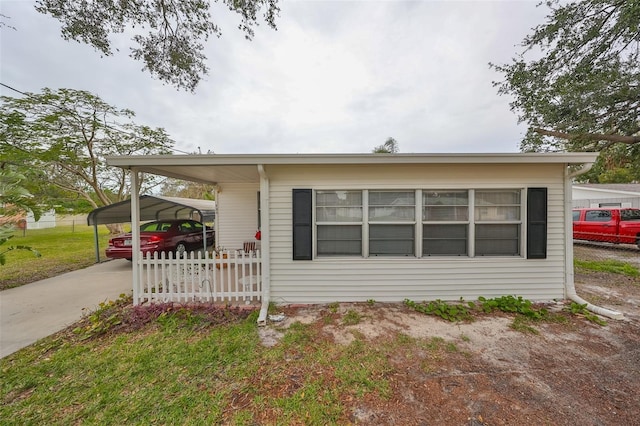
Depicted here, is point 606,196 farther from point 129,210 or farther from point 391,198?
point 129,210

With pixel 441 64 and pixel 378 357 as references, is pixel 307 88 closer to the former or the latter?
pixel 441 64

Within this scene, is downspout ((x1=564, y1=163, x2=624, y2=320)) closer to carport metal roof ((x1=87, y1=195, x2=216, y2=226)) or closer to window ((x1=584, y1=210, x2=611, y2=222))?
window ((x1=584, y1=210, x2=611, y2=222))

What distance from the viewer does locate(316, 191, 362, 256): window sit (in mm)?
4203

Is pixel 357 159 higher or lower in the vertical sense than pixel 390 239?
higher

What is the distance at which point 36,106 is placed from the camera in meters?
9.35

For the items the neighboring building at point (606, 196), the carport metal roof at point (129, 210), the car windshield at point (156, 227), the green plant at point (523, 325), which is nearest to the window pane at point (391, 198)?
the green plant at point (523, 325)

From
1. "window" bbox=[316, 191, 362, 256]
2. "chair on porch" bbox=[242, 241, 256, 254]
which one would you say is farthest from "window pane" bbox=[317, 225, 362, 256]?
"chair on porch" bbox=[242, 241, 256, 254]

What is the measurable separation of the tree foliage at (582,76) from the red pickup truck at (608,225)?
10.5 feet

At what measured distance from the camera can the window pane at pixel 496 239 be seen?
4.20 m

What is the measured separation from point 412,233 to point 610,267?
6.27 metres

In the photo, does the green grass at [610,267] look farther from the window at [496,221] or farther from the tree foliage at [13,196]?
the tree foliage at [13,196]

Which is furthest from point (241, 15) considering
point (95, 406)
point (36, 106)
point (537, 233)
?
point (36, 106)

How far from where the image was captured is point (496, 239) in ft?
13.8

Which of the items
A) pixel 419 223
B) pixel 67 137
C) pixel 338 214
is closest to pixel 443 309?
pixel 419 223
